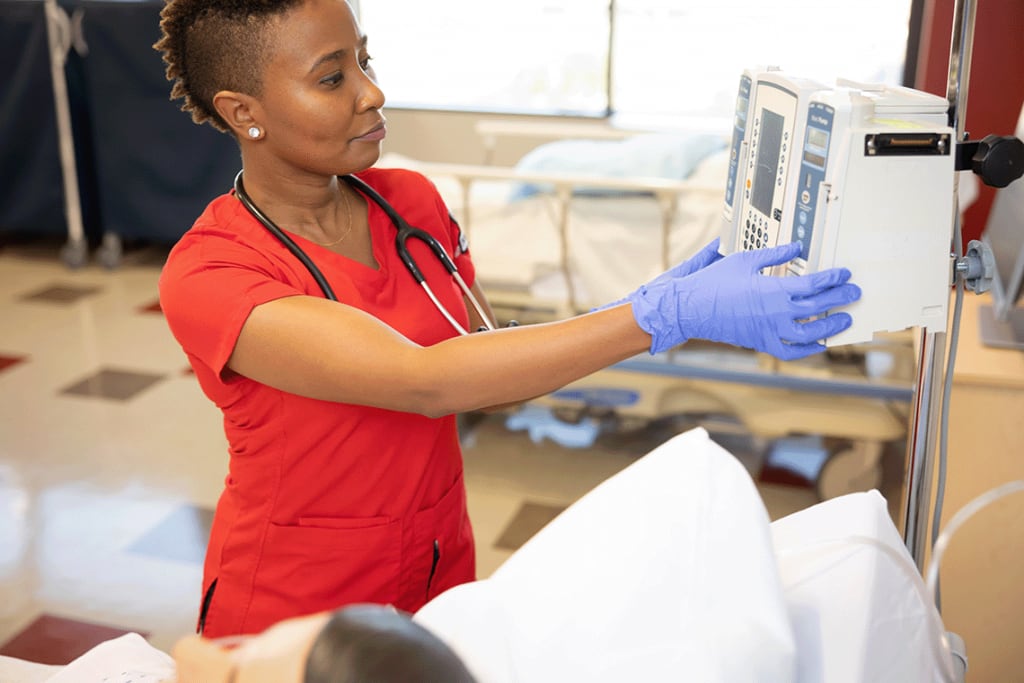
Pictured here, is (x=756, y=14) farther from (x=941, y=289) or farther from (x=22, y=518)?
(x=941, y=289)

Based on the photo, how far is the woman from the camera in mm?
1025

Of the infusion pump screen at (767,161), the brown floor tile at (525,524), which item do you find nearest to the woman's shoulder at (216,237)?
the infusion pump screen at (767,161)

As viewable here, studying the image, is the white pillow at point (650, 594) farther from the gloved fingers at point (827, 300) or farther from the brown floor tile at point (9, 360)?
the brown floor tile at point (9, 360)

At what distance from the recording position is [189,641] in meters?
0.72

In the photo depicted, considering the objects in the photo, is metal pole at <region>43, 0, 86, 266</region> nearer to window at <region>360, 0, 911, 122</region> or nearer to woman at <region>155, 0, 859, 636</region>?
window at <region>360, 0, 911, 122</region>

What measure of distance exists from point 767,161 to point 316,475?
24.2 inches

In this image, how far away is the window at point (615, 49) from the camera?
4172 millimetres

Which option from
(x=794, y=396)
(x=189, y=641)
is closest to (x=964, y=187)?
(x=794, y=396)

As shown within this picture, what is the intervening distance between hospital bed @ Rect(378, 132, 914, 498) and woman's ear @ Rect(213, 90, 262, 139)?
1413mm

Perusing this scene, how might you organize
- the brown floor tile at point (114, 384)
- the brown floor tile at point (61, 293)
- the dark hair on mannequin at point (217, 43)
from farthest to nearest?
the brown floor tile at point (61, 293), the brown floor tile at point (114, 384), the dark hair on mannequin at point (217, 43)

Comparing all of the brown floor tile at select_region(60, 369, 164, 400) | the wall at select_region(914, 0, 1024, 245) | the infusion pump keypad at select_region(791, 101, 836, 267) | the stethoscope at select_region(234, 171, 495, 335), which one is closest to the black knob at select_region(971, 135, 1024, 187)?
the infusion pump keypad at select_region(791, 101, 836, 267)

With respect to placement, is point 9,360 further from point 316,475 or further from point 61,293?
point 316,475

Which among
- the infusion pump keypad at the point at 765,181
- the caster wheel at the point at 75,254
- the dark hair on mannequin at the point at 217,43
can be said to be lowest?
the caster wheel at the point at 75,254

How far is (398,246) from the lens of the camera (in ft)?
4.26
